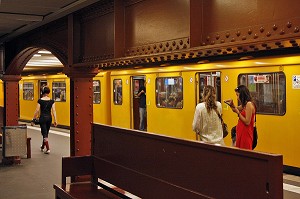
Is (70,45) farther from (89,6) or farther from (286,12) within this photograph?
(286,12)

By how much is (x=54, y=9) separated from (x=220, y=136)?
300cm

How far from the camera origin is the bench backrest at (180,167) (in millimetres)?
2824

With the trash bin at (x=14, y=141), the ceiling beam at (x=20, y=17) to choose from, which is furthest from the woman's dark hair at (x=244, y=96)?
the trash bin at (x=14, y=141)

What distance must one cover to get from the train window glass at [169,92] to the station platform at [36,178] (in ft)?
9.60

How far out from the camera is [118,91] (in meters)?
14.0

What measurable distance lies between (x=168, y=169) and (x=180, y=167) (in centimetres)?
20

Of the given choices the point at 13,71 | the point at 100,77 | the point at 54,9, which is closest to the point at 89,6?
the point at 54,9

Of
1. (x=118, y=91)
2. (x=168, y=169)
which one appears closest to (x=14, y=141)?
(x=118, y=91)

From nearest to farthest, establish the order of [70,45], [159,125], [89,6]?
1. [89,6]
2. [70,45]
3. [159,125]

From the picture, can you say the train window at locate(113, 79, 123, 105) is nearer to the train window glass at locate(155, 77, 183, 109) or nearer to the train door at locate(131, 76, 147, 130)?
the train door at locate(131, 76, 147, 130)

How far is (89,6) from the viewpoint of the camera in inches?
225

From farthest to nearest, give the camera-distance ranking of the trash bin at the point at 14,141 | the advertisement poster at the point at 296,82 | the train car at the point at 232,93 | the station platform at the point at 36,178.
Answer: the trash bin at the point at 14,141 → the train car at the point at 232,93 → the advertisement poster at the point at 296,82 → the station platform at the point at 36,178

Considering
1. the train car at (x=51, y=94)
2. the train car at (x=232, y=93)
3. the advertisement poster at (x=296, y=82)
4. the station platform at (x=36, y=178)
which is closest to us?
the station platform at (x=36, y=178)

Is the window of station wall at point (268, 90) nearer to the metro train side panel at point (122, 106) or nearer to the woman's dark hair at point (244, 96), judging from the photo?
the woman's dark hair at point (244, 96)
